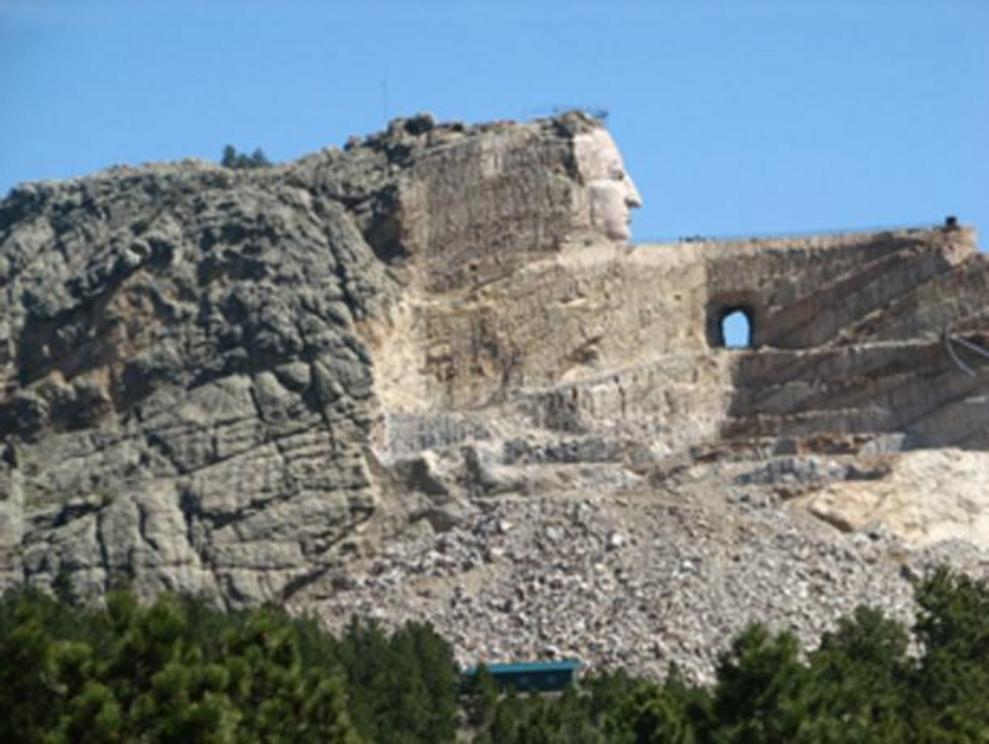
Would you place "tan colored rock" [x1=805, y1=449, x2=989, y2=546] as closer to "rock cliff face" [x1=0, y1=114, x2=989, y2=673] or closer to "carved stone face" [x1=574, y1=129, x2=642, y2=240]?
"rock cliff face" [x1=0, y1=114, x2=989, y2=673]

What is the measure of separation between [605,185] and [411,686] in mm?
23316

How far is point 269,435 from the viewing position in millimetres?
88938

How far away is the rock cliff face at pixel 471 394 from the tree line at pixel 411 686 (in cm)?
316

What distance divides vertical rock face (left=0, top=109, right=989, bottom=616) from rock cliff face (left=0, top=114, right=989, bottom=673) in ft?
0.25

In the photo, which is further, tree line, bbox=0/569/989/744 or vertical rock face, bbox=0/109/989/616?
vertical rock face, bbox=0/109/989/616

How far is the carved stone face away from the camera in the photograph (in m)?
91.9

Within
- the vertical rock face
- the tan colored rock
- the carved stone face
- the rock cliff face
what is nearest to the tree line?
the rock cliff face

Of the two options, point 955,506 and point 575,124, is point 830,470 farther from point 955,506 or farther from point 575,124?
point 575,124

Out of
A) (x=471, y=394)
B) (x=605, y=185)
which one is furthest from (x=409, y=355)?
(x=605, y=185)

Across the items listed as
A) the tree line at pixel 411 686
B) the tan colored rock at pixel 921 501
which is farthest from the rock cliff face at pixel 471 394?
the tree line at pixel 411 686

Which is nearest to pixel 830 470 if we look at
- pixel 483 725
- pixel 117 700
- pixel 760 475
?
pixel 760 475

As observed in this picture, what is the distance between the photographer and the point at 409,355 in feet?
300

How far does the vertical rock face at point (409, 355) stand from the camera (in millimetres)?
86875

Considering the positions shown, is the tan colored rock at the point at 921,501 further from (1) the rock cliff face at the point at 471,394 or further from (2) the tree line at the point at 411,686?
(2) the tree line at the point at 411,686
